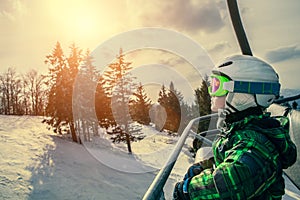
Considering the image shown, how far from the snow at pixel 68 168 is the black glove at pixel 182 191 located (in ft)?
28.1

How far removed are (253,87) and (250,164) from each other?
0.58 metres

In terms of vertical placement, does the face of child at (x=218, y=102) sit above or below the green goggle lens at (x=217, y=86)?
below

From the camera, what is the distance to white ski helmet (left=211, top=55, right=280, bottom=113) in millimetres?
1634

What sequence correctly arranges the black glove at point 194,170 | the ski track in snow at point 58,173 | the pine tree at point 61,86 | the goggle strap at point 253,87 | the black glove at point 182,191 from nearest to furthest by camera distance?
the black glove at point 182,191 < the goggle strap at point 253,87 < the black glove at point 194,170 < the ski track in snow at point 58,173 < the pine tree at point 61,86

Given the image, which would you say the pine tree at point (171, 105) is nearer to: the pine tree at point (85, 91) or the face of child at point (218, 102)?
the pine tree at point (85, 91)

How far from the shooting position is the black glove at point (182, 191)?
149cm

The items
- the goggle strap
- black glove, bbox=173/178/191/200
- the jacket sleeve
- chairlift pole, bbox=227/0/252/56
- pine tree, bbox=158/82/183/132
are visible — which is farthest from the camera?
pine tree, bbox=158/82/183/132

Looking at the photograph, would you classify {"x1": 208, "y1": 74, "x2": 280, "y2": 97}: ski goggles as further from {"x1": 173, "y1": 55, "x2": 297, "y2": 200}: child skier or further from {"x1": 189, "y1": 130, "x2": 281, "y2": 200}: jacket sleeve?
{"x1": 189, "y1": 130, "x2": 281, "y2": 200}: jacket sleeve

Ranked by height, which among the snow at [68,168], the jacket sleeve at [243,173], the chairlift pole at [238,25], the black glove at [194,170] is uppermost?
→ the chairlift pole at [238,25]

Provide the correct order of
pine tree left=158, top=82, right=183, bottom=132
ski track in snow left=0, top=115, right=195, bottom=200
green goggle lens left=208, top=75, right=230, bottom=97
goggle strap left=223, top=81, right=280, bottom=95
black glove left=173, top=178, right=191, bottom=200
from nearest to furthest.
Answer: black glove left=173, top=178, right=191, bottom=200
goggle strap left=223, top=81, right=280, bottom=95
green goggle lens left=208, top=75, right=230, bottom=97
ski track in snow left=0, top=115, right=195, bottom=200
pine tree left=158, top=82, right=183, bottom=132

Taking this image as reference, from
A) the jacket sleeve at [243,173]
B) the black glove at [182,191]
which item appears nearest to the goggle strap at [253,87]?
the jacket sleeve at [243,173]

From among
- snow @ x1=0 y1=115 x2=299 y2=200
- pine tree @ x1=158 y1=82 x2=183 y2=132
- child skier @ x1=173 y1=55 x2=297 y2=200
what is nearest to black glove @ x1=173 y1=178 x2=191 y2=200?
child skier @ x1=173 y1=55 x2=297 y2=200

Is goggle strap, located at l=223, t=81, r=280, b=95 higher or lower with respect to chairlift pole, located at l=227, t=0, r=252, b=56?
lower

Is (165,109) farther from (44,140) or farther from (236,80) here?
(236,80)
